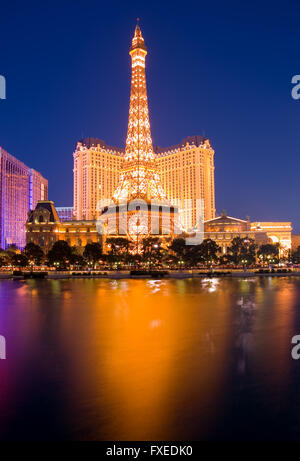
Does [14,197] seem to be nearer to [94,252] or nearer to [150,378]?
[94,252]

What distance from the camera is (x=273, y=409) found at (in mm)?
8820

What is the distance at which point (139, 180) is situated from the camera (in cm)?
11388

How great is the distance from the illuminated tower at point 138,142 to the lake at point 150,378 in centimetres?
9530

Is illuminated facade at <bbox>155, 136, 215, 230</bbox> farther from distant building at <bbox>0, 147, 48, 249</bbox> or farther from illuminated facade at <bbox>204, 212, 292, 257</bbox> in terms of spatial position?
distant building at <bbox>0, 147, 48, 249</bbox>

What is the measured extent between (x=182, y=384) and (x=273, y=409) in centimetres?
265

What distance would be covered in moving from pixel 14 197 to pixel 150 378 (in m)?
154

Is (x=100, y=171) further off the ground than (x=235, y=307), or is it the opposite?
(x=100, y=171)

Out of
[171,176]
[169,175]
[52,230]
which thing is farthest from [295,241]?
[52,230]

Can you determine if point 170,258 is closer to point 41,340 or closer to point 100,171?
point 41,340

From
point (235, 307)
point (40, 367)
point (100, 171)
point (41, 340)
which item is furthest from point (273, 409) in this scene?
point (100, 171)

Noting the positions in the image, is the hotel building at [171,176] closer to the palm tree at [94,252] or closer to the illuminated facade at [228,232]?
the illuminated facade at [228,232]

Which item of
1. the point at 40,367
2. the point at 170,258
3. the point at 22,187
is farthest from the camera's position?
the point at 22,187

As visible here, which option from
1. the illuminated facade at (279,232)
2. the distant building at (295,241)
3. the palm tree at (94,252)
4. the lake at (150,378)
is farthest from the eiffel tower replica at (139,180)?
the lake at (150,378)
